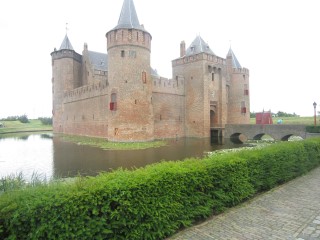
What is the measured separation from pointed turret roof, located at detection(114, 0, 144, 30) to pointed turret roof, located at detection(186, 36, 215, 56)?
300 inches

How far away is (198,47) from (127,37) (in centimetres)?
928

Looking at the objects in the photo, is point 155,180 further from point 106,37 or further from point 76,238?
point 106,37

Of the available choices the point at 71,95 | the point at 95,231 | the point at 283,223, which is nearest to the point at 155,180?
the point at 95,231

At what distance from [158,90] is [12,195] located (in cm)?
2385

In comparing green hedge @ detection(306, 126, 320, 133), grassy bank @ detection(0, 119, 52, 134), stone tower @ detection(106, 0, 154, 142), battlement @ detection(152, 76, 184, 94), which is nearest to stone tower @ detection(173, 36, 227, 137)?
battlement @ detection(152, 76, 184, 94)

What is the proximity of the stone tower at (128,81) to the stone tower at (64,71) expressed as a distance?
12669mm

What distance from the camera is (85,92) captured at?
98.9 ft

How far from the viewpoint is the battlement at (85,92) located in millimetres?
26969

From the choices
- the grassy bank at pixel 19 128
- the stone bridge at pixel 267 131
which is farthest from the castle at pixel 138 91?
the grassy bank at pixel 19 128

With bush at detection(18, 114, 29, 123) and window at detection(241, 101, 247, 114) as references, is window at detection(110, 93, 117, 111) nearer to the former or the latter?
window at detection(241, 101, 247, 114)

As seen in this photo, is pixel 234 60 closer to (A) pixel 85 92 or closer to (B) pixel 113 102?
(B) pixel 113 102

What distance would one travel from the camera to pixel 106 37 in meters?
22.8

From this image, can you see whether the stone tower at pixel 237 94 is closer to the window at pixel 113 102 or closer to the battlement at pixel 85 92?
the battlement at pixel 85 92

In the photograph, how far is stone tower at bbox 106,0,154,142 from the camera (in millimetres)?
21641
